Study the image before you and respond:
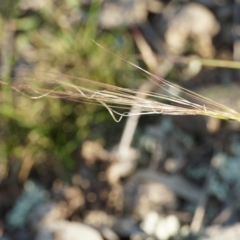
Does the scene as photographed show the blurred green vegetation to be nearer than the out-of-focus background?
No

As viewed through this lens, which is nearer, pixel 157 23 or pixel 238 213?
pixel 238 213

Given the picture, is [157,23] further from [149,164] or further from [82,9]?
[149,164]

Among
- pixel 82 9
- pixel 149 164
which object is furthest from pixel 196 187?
pixel 82 9

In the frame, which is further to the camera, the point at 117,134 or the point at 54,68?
the point at 54,68

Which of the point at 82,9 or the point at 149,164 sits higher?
the point at 82,9

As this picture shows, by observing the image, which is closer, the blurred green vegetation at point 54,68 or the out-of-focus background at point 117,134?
the out-of-focus background at point 117,134
